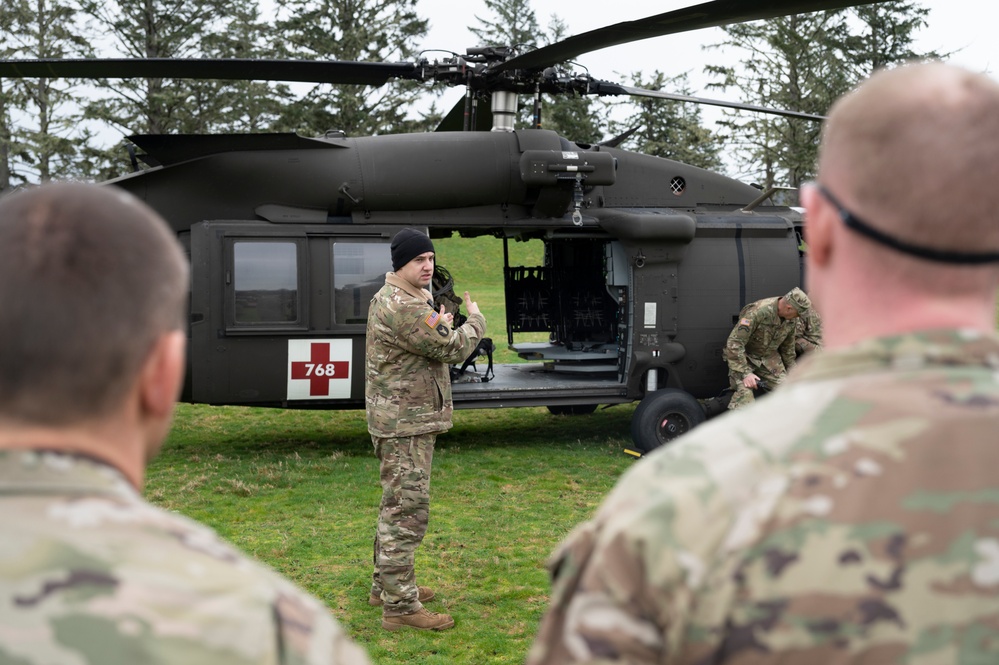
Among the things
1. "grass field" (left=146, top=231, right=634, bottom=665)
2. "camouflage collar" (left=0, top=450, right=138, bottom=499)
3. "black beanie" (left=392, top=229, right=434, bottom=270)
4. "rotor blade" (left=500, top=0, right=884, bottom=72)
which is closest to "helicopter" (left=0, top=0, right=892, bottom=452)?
"rotor blade" (left=500, top=0, right=884, bottom=72)

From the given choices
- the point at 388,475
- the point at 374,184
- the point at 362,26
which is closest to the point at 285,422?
the point at 374,184

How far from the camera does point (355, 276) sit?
29.5 feet

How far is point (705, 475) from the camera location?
134 centimetres

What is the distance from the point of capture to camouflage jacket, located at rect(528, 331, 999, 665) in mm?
1268

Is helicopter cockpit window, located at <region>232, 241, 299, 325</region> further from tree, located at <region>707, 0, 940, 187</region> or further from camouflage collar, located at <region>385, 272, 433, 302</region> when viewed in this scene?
tree, located at <region>707, 0, 940, 187</region>

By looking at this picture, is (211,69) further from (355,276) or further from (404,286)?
(404,286)

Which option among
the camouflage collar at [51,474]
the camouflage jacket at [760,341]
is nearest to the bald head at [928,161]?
the camouflage collar at [51,474]

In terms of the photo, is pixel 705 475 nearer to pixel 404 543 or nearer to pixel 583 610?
pixel 583 610

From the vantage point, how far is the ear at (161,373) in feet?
4.38

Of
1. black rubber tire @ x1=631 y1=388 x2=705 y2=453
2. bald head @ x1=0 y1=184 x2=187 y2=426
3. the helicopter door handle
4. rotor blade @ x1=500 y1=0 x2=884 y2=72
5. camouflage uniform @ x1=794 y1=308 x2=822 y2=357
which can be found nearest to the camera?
bald head @ x1=0 y1=184 x2=187 y2=426

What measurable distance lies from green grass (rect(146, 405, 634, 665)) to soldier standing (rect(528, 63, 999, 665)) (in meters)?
3.79

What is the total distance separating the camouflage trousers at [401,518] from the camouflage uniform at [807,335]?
5444 mm

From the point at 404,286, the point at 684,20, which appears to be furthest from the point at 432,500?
the point at 684,20

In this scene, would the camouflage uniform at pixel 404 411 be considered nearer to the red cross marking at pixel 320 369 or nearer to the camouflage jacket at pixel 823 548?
the red cross marking at pixel 320 369
